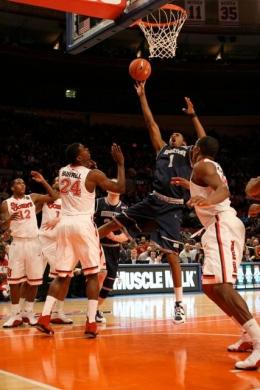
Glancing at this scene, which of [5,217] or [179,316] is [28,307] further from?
[179,316]

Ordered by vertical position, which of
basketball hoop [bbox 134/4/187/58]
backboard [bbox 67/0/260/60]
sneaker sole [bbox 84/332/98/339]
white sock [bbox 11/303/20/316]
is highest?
backboard [bbox 67/0/260/60]

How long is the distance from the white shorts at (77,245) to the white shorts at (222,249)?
191 centimetres

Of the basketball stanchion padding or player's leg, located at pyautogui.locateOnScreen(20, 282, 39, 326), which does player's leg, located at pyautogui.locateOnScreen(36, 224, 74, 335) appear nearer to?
player's leg, located at pyautogui.locateOnScreen(20, 282, 39, 326)

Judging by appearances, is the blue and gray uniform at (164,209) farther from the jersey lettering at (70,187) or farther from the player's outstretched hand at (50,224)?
the player's outstretched hand at (50,224)

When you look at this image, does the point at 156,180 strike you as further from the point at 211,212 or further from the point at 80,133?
the point at 80,133

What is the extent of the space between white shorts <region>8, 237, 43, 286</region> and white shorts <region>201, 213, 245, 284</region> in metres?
3.59

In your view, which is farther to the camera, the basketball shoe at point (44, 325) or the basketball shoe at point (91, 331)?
the basketball shoe at point (44, 325)

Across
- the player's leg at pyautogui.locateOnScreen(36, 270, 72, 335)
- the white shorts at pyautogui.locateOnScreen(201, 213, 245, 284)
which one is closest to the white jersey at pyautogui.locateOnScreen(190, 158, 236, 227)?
the white shorts at pyautogui.locateOnScreen(201, 213, 245, 284)

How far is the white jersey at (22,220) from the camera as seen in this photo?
7996mm

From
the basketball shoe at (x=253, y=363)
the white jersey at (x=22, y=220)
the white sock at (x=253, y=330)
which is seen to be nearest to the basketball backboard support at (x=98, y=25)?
the white jersey at (x=22, y=220)

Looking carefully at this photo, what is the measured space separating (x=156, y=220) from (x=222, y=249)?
2.44 m

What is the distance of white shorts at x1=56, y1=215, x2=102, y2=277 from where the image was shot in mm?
6453

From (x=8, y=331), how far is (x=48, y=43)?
2057cm

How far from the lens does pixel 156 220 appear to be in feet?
23.3
